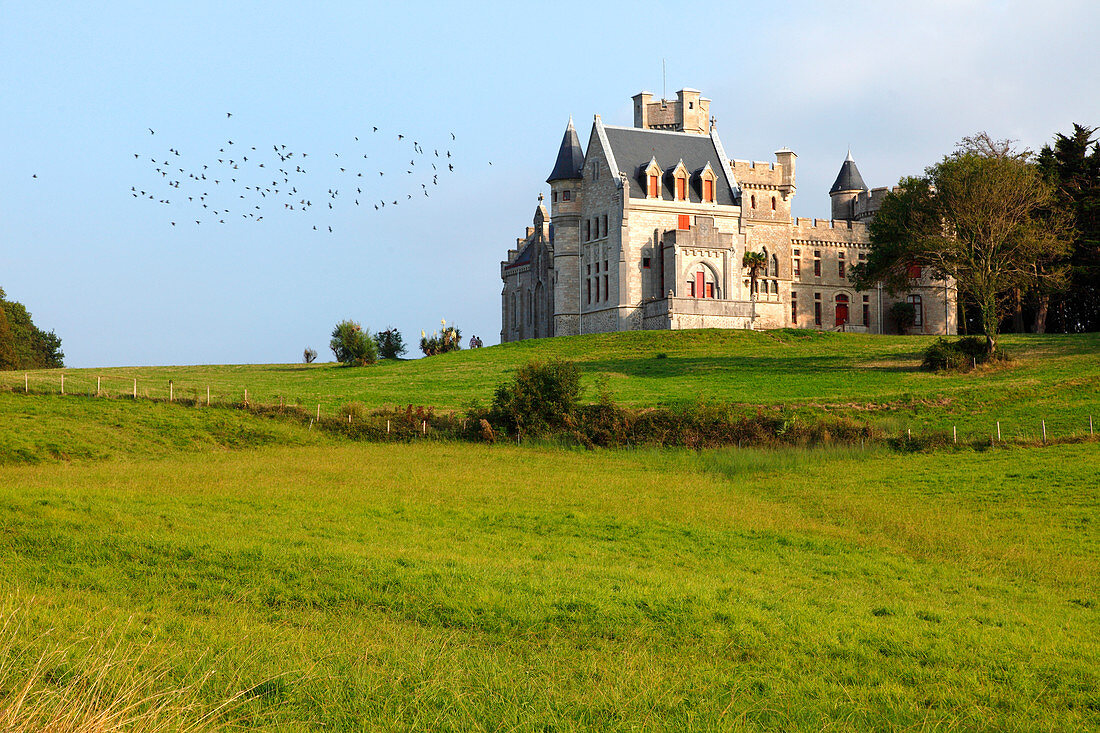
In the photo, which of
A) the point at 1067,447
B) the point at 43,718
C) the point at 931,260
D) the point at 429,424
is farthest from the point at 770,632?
the point at 931,260

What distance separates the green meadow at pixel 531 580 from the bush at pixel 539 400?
2.12 meters

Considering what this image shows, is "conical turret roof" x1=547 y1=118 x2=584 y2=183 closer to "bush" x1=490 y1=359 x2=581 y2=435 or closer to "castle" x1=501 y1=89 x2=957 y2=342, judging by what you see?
"castle" x1=501 y1=89 x2=957 y2=342

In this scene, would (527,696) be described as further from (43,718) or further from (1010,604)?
(1010,604)

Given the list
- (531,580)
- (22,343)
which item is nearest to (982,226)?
(531,580)

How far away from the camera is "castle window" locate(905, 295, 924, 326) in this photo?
81.7 meters

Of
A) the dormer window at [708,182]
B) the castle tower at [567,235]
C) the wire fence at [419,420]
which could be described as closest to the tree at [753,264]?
the dormer window at [708,182]

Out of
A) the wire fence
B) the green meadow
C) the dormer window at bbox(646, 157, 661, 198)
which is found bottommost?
the green meadow

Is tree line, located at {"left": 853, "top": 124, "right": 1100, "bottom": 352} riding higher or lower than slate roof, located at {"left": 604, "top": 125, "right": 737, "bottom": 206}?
lower

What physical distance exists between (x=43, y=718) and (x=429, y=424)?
30.9 metres

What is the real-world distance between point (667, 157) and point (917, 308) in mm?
24884

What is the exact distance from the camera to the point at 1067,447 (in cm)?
3073

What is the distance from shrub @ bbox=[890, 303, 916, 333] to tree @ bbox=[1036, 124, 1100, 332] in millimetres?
10183

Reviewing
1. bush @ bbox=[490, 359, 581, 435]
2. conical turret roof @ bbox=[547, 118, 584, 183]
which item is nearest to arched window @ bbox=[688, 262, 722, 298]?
conical turret roof @ bbox=[547, 118, 584, 183]

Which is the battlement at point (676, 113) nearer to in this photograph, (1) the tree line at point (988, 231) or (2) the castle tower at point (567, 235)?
(2) the castle tower at point (567, 235)
